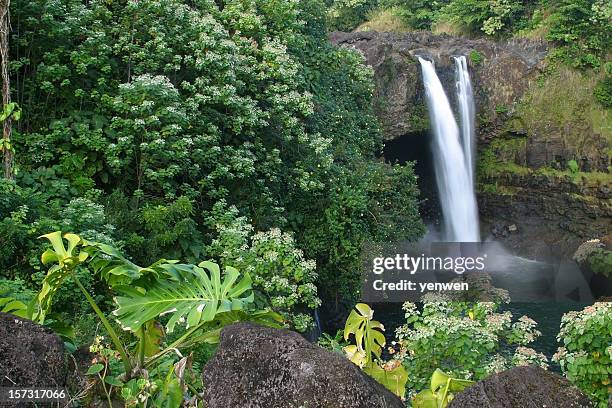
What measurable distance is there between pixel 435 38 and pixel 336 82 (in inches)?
279

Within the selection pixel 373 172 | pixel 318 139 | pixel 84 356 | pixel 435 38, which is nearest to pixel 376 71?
pixel 435 38

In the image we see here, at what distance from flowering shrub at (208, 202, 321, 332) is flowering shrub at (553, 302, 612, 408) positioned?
3.13 meters

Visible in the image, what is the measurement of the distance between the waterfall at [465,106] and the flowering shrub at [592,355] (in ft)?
45.4

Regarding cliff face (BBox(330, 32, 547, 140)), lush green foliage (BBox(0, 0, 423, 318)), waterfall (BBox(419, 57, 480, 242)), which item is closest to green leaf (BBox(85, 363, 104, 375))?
lush green foliage (BBox(0, 0, 423, 318))

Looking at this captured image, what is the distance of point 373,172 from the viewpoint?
10305mm

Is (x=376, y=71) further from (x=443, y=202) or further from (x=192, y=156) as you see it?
(x=192, y=156)

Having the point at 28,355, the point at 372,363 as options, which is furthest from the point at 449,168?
the point at 28,355

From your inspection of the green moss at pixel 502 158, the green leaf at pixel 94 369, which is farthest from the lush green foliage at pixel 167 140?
the green moss at pixel 502 158

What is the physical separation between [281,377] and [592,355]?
1.80m

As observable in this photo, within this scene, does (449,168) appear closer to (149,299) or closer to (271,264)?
(271,264)

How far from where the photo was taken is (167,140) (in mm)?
6691

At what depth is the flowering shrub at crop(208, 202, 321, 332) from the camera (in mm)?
6035

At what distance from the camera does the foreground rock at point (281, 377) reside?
7.61ft

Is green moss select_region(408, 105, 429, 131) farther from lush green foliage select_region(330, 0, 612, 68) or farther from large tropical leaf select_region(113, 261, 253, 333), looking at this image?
large tropical leaf select_region(113, 261, 253, 333)
